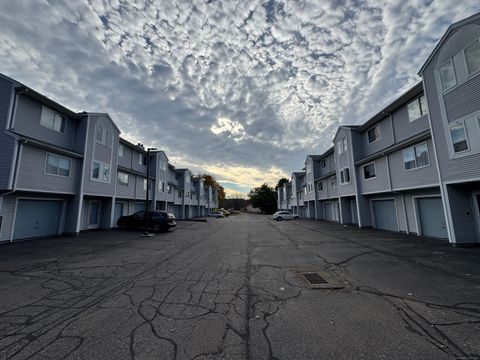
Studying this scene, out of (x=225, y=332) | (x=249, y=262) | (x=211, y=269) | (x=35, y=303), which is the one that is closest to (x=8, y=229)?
(x=35, y=303)

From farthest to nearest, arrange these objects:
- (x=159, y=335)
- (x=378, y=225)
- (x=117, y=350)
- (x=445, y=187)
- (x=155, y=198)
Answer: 1. (x=155, y=198)
2. (x=378, y=225)
3. (x=445, y=187)
4. (x=159, y=335)
5. (x=117, y=350)

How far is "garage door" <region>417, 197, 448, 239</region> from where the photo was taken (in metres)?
12.9

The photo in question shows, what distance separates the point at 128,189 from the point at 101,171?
16.6 ft

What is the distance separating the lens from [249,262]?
26.7 feet

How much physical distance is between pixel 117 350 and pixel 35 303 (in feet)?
10.2

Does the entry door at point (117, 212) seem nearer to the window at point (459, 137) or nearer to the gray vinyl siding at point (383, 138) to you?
the gray vinyl siding at point (383, 138)

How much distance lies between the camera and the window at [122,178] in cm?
2057

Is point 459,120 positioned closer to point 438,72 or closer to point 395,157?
point 438,72

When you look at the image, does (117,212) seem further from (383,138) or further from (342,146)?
(383,138)

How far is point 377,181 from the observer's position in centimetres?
1725

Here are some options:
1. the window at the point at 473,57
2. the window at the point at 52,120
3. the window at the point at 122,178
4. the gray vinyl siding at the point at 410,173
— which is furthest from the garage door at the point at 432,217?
the window at the point at 52,120

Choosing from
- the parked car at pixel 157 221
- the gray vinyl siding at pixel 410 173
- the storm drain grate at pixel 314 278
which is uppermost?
the gray vinyl siding at pixel 410 173

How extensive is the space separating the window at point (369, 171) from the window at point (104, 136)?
22665 mm

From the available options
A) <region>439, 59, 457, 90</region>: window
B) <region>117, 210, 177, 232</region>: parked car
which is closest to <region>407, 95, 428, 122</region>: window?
<region>439, 59, 457, 90</region>: window
